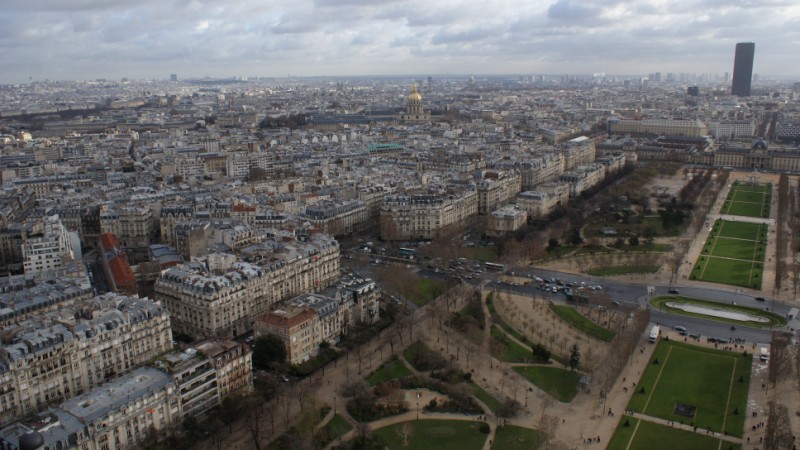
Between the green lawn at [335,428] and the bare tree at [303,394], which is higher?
the bare tree at [303,394]

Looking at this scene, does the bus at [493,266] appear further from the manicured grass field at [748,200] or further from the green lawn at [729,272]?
the manicured grass field at [748,200]

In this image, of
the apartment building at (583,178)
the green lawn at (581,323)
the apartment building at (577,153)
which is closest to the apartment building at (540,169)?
the apartment building at (577,153)

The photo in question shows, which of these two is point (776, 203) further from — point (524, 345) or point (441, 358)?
point (441, 358)

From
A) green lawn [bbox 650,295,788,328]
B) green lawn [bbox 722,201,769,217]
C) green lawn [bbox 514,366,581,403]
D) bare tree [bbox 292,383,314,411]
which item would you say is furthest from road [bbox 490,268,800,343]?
green lawn [bbox 722,201,769,217]

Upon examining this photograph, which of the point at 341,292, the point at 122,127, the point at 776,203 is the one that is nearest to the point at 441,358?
the point at 341,292

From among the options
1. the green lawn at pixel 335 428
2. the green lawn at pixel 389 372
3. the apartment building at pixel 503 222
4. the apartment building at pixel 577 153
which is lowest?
the green lawn at pixel 335 428

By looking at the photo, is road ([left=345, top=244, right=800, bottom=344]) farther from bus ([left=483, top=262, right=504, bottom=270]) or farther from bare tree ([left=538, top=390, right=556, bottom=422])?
bare tree ([left=538, top=390, right=556, bottom=422])

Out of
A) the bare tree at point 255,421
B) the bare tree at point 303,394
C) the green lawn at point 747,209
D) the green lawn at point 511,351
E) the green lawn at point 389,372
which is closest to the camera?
the bare tree at point 255,421
